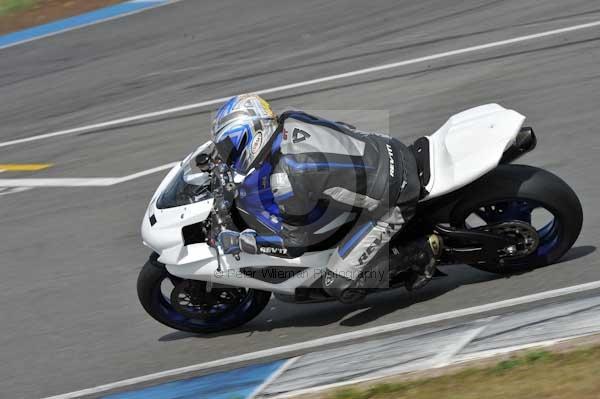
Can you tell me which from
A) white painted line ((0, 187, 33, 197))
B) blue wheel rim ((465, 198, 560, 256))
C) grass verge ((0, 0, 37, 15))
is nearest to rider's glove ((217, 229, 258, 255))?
blue wheel rim ((465, 198, 560, 256))

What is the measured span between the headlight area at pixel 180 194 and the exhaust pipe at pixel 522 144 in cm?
219

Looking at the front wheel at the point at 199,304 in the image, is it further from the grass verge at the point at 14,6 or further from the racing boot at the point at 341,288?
the grass verge at the point at 14,6

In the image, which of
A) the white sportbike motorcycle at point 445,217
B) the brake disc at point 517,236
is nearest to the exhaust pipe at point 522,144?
the white sportbike motorcycle at point 445,217

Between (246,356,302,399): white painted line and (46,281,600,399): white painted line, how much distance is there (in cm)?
36

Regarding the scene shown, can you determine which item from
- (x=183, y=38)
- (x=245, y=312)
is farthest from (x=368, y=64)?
(x=245, y=312)

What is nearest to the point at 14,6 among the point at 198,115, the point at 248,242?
the point at 198,115

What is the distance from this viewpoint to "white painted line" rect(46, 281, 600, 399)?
7.02m

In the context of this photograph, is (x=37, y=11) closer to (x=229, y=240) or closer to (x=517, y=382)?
(x=229, y=240)

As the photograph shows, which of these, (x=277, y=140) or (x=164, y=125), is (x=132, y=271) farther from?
(x=164, y=125)

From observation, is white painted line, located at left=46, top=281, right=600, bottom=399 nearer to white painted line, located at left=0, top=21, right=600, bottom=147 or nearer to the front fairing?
the front fairing

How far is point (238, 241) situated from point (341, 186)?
0.84 m

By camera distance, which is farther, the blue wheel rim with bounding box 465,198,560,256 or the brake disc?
the blue wheel rim with bounding box 465,198,560,256

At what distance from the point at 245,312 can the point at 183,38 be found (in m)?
9.85

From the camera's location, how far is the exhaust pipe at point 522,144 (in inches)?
284
